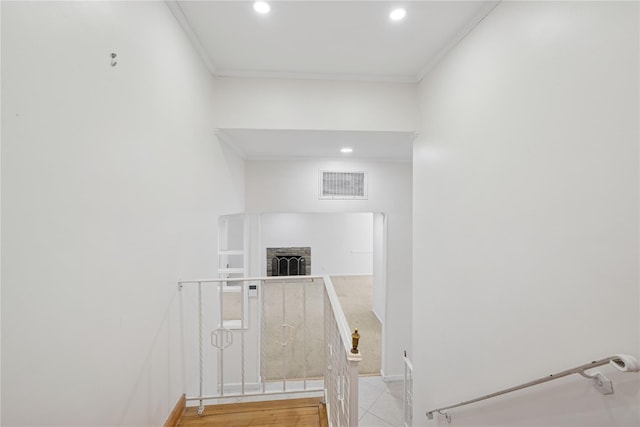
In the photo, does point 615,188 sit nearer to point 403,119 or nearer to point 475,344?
point 475,344

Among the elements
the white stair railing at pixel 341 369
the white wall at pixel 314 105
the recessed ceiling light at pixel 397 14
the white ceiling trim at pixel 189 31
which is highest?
the recessed ceiling light at pixel 397 14

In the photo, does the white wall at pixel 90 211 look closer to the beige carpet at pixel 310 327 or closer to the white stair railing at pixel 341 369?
the white stair railing at pixel 341 369

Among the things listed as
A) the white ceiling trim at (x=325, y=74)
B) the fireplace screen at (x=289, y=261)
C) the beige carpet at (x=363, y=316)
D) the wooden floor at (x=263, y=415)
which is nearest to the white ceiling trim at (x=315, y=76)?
the white ceiling trim at (x=325, y=74)

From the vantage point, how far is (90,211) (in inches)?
38.4

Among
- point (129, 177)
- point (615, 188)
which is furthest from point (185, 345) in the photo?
point (615, 188)

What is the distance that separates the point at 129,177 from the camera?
1.20m

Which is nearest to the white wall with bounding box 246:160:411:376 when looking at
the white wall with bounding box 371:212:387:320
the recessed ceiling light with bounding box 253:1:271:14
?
the white wall with bounding box 371:212:387:320

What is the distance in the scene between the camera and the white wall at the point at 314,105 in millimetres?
2373

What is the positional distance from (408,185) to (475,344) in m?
2.91

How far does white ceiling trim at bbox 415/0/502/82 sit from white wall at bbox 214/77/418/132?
20 cm

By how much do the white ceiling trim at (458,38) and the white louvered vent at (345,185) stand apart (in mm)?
1955

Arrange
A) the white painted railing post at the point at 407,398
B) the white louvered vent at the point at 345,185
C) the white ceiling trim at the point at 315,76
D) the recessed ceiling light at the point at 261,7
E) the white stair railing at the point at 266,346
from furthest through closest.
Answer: the white louvered vent at the point at 345,185, the white painted railing post at the point at 407,398, the white ceiling trim at the point at 315,76, the recessed ceiling light at the point at 261,7, the white stair railing at the point at 266,346

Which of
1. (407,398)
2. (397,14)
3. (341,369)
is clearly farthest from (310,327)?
(397,14)

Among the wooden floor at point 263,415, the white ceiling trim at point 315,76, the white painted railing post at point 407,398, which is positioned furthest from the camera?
the white painted railing post at point 407,398
